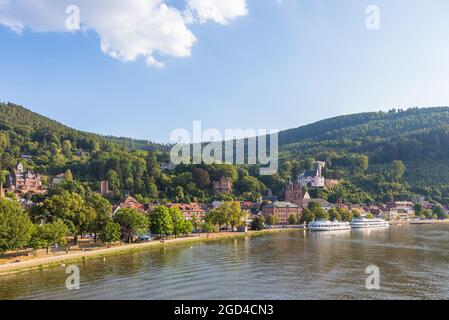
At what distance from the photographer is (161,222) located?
7469 centimetres

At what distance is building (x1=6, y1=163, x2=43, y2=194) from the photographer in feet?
438

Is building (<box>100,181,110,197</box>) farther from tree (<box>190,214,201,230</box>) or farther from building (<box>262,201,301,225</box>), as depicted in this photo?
building (<box>262,201,301,225</box>)

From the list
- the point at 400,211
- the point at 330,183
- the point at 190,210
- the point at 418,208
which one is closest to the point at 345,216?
the point at 400,211

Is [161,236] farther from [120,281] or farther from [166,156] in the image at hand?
[166,156]

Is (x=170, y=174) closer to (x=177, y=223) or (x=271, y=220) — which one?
(x=271, y=220)

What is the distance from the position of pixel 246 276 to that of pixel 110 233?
26493mm

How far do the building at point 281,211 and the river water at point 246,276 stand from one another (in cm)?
6784

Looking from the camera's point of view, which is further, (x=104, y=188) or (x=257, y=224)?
(x=104, y=188)

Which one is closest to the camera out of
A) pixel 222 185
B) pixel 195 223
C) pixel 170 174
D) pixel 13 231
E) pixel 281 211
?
pixel 13 231

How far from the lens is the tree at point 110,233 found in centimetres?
6173

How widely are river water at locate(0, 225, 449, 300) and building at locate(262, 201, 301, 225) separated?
6784 cm

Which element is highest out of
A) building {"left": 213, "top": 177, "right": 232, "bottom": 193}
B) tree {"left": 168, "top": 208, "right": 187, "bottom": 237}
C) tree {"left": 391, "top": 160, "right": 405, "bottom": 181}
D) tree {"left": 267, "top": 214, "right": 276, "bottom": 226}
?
tree {"left": 391, "top": 160, "right": 405, "bottom": 181}

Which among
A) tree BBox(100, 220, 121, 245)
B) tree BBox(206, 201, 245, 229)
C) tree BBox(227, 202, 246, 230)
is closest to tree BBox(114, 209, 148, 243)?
tree BBox(100, 220, 121, 245)

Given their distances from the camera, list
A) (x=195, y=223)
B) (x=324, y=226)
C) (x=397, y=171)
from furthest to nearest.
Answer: (x=397, y=171) → (x=324, y=226) → (x=195, y=223)
